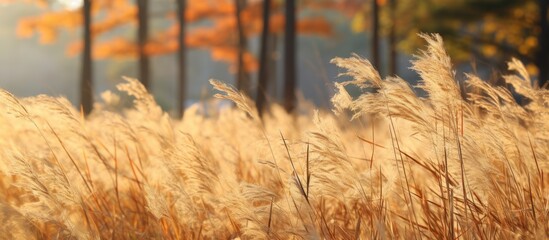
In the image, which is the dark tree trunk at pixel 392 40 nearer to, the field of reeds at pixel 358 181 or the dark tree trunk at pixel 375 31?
the dark tree trunk at pixel 375 31

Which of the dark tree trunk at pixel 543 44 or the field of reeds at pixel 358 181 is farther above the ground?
the dark tree trunk at pixel 543 44

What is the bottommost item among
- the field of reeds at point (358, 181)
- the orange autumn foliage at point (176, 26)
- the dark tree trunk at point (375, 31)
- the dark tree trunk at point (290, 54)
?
the field of reeds at point (358, 181)

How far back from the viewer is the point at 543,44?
548 inches

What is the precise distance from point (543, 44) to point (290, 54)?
540 cm

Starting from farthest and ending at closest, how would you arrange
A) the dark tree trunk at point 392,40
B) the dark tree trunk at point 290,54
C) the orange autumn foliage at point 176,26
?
1. the orange autumn foliage at point 176,26
2. the dark tree trunk at point 392,40
3. the dark tree trunk at point 290,54

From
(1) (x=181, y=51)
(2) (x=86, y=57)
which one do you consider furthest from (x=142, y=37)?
(2) (x=86, y=57)

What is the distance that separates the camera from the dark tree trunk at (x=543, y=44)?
13.5 m

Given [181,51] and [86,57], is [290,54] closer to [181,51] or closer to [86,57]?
[86,57]

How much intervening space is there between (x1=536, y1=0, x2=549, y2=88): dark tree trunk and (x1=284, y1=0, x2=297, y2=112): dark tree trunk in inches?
204

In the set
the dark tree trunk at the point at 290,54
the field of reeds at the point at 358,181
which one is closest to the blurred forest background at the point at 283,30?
the dark tree trunk at the point at 290,54

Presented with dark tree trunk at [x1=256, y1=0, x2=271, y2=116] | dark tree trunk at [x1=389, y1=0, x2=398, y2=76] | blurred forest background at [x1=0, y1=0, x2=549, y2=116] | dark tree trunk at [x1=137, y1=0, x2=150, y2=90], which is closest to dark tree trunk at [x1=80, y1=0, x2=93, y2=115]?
blurred forest background at [x1=0, y1=0, x2=549, y2=116]

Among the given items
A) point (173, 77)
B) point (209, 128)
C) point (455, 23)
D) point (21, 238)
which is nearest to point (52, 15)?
point (455, 23)

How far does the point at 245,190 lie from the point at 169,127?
1774 mm

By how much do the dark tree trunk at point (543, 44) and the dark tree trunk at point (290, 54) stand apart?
517 centimetres
